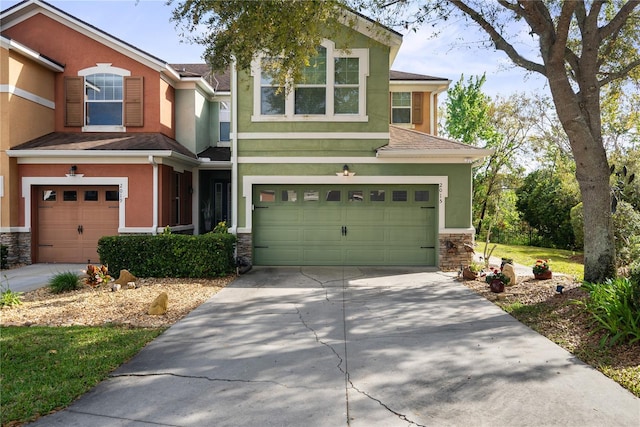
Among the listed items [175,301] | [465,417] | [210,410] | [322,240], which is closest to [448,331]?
[465,417]

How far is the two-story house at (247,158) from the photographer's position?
36.8 ft


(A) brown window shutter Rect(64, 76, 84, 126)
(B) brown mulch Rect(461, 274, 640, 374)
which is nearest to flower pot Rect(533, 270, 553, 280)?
(B) brown mulch Rect(461, 274, 640, 374)

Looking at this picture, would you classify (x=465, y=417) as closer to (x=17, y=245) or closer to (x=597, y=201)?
(x=597, y=201)

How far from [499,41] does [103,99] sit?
11794 mm

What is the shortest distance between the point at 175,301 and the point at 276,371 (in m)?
4.01

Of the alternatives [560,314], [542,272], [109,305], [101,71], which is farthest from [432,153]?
[101,71]

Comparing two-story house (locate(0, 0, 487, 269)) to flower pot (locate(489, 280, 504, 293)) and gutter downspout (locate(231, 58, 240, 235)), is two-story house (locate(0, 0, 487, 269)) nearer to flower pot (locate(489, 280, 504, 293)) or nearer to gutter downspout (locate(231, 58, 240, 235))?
gutter downspout (locate(231, 58, 240, 235))

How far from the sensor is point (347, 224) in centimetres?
1145

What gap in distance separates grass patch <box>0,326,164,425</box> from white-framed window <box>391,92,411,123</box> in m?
12.9

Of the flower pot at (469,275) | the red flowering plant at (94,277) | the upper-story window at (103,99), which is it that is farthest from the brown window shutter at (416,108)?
the red flowering plant at (94,277)

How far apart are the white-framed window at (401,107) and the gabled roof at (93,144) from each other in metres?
8.19

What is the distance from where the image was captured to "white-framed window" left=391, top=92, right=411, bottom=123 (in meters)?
16.2

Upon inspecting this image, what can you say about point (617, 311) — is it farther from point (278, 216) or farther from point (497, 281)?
point (278, 216)

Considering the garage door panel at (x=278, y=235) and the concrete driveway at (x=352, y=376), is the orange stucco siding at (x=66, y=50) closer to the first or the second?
the garage door panel at (x=278, y=235)
